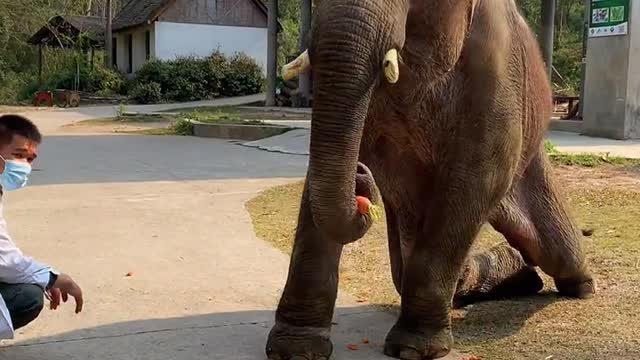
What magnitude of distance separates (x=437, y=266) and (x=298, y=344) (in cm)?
76

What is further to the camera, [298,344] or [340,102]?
[298,344]

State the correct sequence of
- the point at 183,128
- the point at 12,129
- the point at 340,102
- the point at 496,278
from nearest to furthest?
the point at 340,102 → the point at 12,129 → the point at 496,278 → the point at 183,128

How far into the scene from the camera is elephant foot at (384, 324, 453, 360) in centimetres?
416

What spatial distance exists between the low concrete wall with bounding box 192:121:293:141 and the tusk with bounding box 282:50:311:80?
1509cm

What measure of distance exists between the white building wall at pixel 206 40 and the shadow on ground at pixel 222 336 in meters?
39.2

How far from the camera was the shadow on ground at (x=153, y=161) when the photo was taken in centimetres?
1197

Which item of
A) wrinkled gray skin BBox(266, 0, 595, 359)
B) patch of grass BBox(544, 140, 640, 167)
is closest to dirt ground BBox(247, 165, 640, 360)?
wrinkled gray skin BBox(266, 0, 595, 359)

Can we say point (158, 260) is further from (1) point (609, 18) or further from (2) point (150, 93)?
(2) point (150, 93)

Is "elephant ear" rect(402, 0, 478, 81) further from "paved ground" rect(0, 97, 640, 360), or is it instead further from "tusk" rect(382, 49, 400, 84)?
"paved ground" rect(0, 97, 640, 360)

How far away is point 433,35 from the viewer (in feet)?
12.1

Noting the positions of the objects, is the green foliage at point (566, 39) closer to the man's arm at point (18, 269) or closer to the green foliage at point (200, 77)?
the green foliage at point (200, 77)

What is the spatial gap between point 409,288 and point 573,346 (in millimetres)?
966

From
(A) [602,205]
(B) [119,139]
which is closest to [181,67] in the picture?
(B) [119,139]

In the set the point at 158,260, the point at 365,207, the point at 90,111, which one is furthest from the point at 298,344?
the point at 90,111
